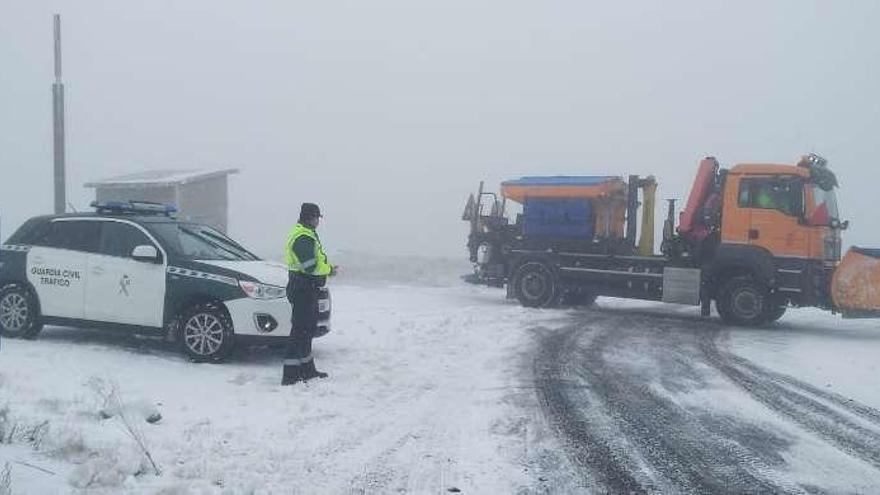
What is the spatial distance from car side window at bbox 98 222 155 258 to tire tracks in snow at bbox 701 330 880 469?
708cm

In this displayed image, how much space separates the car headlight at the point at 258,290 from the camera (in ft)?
28.0

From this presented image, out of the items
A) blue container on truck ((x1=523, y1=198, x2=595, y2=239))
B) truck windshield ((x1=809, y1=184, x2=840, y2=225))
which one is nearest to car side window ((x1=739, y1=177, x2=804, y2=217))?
truck windshield ((x1=809, y1=184, x2=840, y2=225))

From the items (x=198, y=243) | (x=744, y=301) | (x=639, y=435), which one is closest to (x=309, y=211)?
(x=198, y=243)

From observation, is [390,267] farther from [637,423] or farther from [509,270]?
[637,423]

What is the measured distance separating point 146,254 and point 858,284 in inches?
456

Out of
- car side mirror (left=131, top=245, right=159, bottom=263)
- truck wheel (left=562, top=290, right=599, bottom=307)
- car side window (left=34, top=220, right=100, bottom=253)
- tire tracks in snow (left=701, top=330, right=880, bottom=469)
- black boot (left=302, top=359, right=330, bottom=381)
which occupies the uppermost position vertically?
car side window (left=34, top=220, right=100, bottom=253)

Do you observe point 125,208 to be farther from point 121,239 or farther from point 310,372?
point 310,372

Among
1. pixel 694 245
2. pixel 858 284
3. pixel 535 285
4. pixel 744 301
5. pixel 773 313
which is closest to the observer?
pixel 858 284

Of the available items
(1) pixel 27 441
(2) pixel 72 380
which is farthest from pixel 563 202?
(1) pixel 27 441

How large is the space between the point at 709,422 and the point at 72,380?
19.5 feet

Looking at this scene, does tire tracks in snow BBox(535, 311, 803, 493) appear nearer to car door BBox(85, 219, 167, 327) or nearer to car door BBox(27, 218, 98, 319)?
car door BBox(85, 219, 167, 327)

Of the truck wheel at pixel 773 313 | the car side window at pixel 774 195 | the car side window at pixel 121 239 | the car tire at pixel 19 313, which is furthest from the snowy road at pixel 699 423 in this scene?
the car tire at pixel 19 313

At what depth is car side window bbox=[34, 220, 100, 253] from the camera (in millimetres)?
9312

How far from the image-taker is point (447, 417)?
6746 mm
